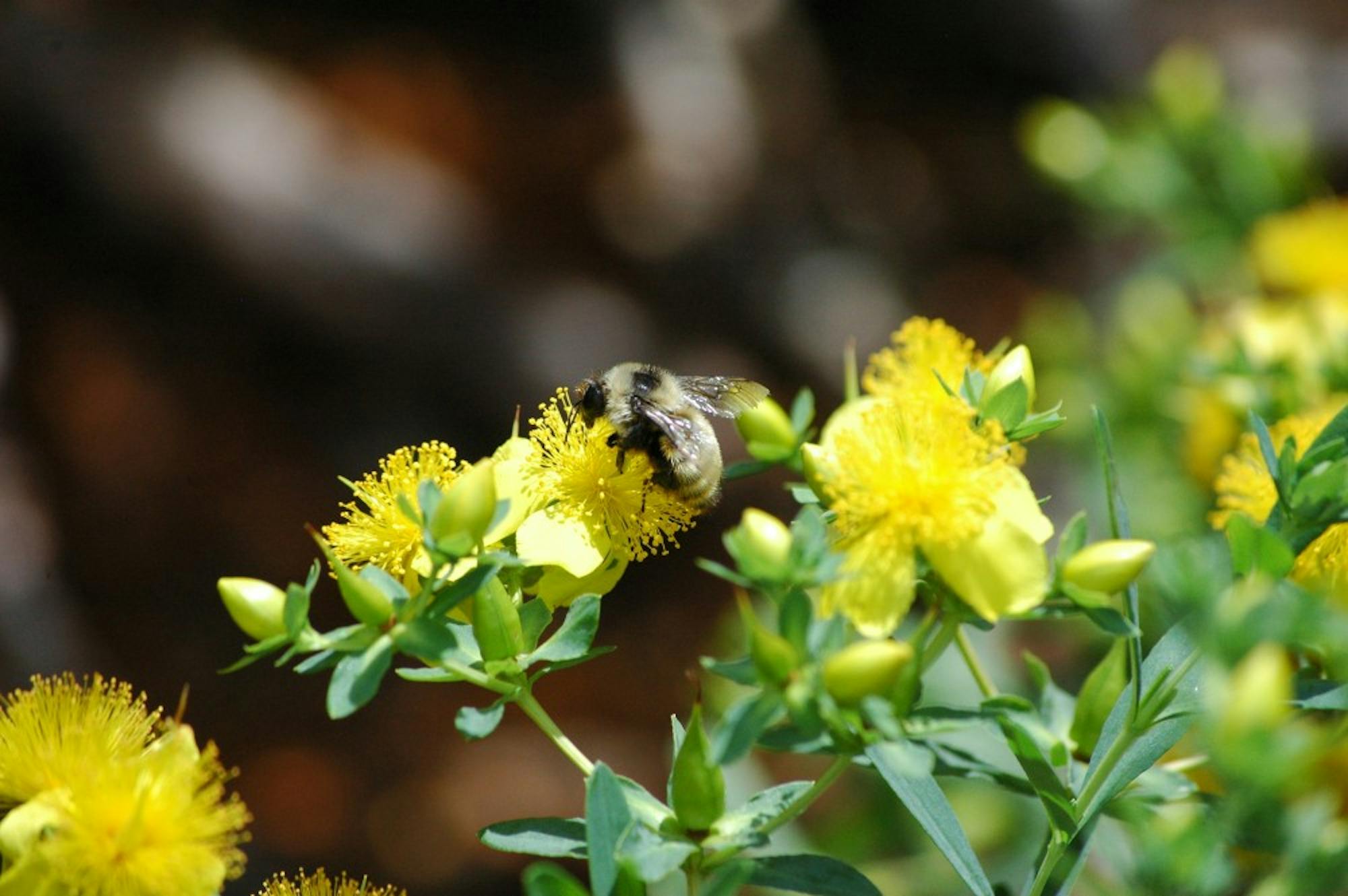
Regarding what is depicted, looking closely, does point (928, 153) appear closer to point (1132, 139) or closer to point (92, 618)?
point (1132, 139)

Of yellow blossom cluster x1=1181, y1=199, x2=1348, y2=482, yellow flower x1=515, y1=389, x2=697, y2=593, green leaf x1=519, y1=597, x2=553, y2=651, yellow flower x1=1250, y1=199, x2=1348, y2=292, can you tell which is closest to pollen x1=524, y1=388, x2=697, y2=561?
yellow flower x1=515, y1=389, x2=697, y2=593

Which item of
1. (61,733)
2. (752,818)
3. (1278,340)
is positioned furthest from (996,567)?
(1278,340)

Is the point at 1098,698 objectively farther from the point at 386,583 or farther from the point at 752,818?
the point at 386,583

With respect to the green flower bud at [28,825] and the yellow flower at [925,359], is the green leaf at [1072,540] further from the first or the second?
the green flower bud at [28,825]

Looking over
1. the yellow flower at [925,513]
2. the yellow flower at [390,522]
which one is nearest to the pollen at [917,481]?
the yellow flower at [925,513]

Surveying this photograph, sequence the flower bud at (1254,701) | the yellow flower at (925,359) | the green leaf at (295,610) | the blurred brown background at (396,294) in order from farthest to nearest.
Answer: the blurred brown background at (396,294), the yellow flower at (925,359), the green leaf at (295,610), the flower bud at (1254,701)

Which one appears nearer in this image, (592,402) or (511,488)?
(511,488)

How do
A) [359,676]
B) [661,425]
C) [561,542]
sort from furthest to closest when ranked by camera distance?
1. [661,425]
2. [561,542]
3. [359,676]

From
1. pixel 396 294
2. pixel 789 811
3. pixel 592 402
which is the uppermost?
pixel 396 294
